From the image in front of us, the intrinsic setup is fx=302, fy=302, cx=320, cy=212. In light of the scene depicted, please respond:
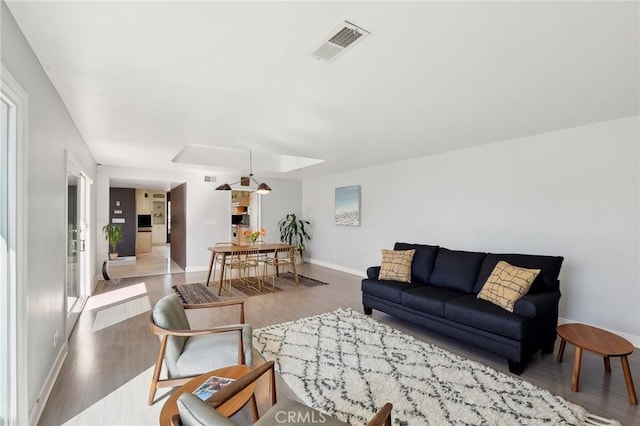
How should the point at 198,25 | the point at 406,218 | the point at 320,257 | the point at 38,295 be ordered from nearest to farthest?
the point at 198,25, the point at 38,295, the point at 406,218, the point at 320,257

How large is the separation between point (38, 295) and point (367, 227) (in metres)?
5.50

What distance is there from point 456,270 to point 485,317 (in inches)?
39.8

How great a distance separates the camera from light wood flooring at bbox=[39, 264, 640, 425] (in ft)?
7.07

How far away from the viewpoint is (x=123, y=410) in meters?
2.15

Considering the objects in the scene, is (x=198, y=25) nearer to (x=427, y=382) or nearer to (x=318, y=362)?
(x=318, y=362)

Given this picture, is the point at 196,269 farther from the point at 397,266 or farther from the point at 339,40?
the point at 339,40

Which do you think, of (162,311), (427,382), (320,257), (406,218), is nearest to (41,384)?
(162,311)

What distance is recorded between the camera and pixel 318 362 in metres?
2.84

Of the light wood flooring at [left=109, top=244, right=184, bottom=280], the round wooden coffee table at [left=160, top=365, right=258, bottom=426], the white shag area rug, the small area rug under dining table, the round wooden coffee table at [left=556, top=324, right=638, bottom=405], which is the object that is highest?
the round wooden coffee table at [left=160, top=365, right=258, bottom=426]

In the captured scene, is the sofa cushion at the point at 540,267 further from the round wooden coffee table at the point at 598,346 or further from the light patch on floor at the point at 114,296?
the light patch on floor at the point at 114,296

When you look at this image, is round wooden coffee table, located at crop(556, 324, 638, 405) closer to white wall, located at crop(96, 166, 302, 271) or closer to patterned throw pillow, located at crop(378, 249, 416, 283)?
patterned throw pillow, located at crop(378, 249, 416, 283)

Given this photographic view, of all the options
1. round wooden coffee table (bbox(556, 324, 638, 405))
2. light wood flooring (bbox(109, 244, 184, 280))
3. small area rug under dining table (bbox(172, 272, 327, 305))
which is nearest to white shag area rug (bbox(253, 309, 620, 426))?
round wooden coffee table (bbox(556, 324, 638, 405))

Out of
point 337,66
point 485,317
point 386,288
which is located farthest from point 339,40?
point 386,288

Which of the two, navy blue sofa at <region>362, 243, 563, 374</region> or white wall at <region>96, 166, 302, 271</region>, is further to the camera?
white wall at <region>96, 166, 302, 271</region>
